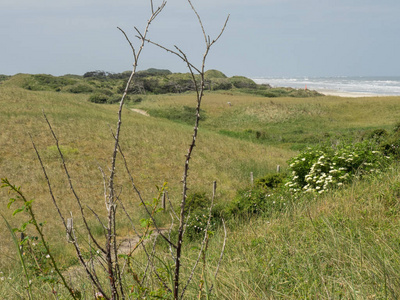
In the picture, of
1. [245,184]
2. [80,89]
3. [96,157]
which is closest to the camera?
[245,184]

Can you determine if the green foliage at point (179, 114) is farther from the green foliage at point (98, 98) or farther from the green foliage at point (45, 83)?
the green foliage at point (45, 83)

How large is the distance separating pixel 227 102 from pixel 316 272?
58.8 metres

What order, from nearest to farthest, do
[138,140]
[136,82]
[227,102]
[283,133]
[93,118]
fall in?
1. [136,82]
2. [138,140]
3. [93,118]
4. [283,133]
5. [227,102]

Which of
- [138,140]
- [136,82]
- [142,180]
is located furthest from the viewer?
[138,140]

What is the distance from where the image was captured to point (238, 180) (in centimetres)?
2181

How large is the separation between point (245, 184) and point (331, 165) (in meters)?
10.8

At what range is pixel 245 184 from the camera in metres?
20.5

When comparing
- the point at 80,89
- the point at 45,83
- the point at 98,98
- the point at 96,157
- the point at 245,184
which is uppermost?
the point at 45,83

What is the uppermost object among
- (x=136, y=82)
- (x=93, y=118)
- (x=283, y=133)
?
(x=136, y=82)

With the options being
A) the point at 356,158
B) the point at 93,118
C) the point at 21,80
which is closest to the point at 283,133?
the point at 93,118

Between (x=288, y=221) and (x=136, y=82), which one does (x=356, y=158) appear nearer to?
(x=288, y=221)

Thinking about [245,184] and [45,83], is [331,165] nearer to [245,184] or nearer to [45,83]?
[245,184]

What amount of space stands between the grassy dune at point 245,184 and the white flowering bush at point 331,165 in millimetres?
1090

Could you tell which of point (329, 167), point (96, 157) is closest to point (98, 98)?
point (96, 157)
